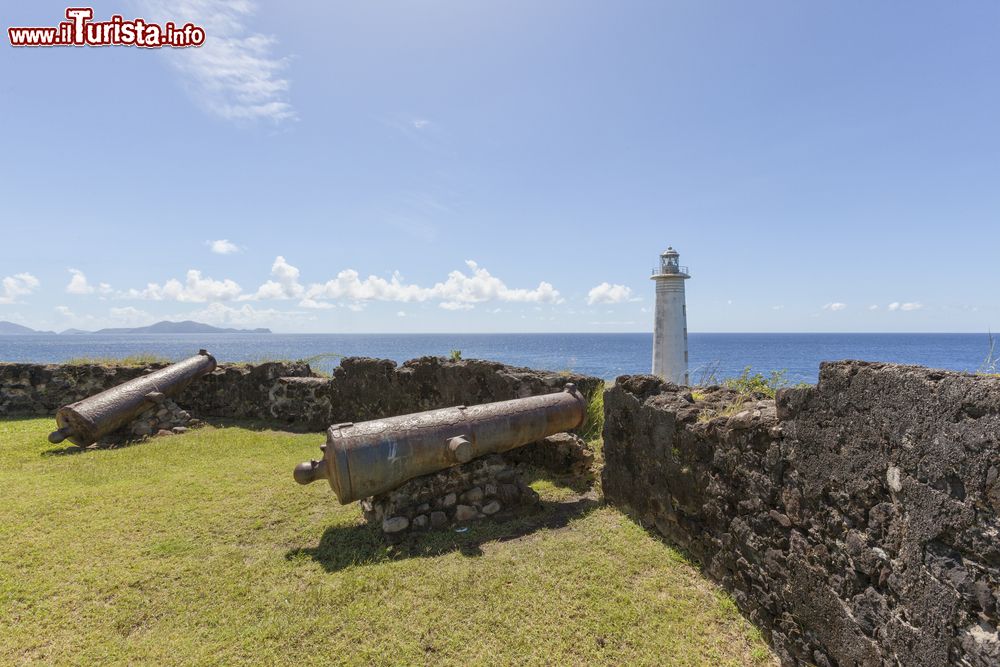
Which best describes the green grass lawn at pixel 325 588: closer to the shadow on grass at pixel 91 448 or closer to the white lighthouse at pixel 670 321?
the shadow on grass at pixel 91 448

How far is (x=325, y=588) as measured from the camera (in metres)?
4.31

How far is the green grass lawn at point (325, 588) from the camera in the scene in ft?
11.6

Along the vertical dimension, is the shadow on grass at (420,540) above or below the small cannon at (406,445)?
below

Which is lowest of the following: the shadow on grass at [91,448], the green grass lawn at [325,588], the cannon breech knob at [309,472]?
the green grass lawn at [325,588]

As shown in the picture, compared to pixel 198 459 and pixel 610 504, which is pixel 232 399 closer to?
pixel 198 459

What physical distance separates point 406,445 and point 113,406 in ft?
23.4

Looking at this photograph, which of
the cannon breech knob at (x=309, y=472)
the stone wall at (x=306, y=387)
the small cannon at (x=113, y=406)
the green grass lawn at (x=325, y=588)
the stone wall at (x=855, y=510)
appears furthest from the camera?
the stone wall at (x=306, y=387)

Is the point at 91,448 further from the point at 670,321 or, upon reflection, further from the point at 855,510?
the point at 670,321

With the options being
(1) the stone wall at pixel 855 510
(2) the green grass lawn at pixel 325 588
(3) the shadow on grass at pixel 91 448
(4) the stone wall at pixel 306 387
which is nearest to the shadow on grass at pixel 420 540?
(2) the green grass lawn at pixel 325 588

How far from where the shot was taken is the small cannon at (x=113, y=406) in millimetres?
8664

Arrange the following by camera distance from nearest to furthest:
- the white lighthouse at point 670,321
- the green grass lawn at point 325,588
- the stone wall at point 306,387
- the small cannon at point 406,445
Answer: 1. the green grass lawn at point 325,588
2. the small cannon at point 406,445
3. the stone wall at point 306,387
4. the white lighthouse at point 670,321

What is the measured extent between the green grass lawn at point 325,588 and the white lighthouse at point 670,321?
1671 centimetres

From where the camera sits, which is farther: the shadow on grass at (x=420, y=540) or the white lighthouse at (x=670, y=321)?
the white lighthouse at (x=670, y=321)

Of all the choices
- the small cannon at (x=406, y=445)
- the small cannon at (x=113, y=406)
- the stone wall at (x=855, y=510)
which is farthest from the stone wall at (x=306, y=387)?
the stone wall at (x=855, y=510)
